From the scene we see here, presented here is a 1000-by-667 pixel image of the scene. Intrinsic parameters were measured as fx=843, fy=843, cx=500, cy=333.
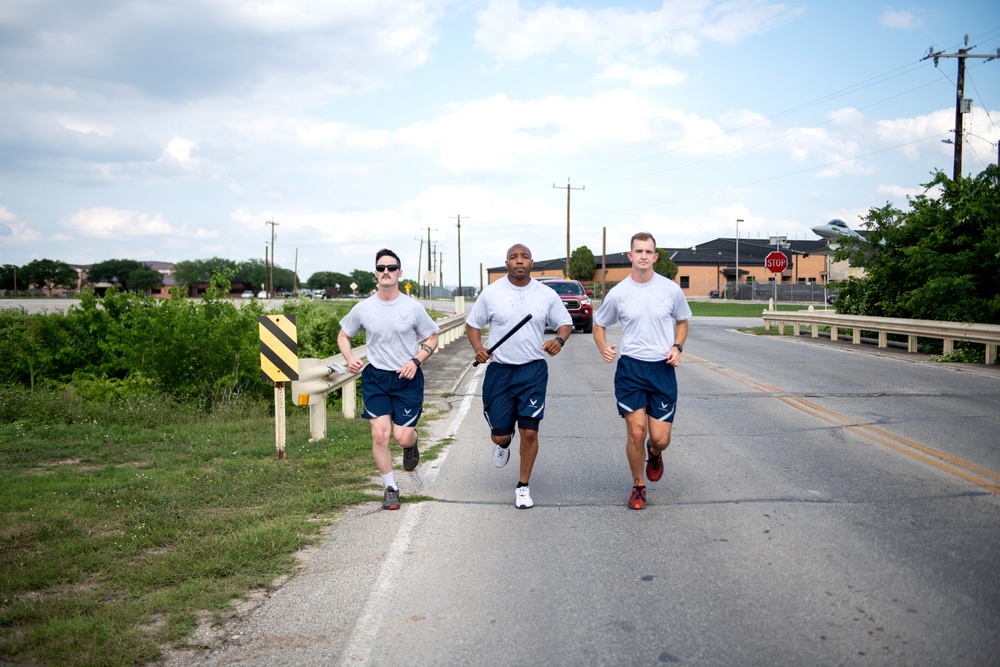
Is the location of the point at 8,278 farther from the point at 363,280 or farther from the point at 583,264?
the point at 583,264

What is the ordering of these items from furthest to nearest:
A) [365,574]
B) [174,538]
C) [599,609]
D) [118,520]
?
[118,520]
[174,538]
[365,574]
[599,609]

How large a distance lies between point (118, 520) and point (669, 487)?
168 inches

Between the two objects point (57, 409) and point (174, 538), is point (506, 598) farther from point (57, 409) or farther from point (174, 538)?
point (57, 409)

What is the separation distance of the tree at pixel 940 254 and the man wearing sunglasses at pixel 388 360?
15745 mm

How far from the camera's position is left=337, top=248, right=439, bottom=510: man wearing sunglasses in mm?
6508

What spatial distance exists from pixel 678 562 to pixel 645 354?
179 centimetres

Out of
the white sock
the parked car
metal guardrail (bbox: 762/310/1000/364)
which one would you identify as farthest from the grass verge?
the white sock

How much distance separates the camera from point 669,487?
7.00 metres

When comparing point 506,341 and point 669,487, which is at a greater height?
point 506,341

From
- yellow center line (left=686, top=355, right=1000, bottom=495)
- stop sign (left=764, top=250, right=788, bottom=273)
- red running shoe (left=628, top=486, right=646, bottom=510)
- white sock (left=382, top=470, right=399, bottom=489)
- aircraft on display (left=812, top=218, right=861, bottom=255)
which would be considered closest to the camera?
red running shoe (left=628, top=486, right=646, bottom=510)

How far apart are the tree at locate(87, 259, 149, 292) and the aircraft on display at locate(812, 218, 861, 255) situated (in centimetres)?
11200

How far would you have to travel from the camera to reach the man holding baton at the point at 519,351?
21.0 feet

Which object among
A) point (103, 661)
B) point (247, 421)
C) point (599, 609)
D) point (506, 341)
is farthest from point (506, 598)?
point (247, 421)

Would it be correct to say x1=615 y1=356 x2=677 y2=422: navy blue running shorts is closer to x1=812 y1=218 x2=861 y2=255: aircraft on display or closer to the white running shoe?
the white running shoe
